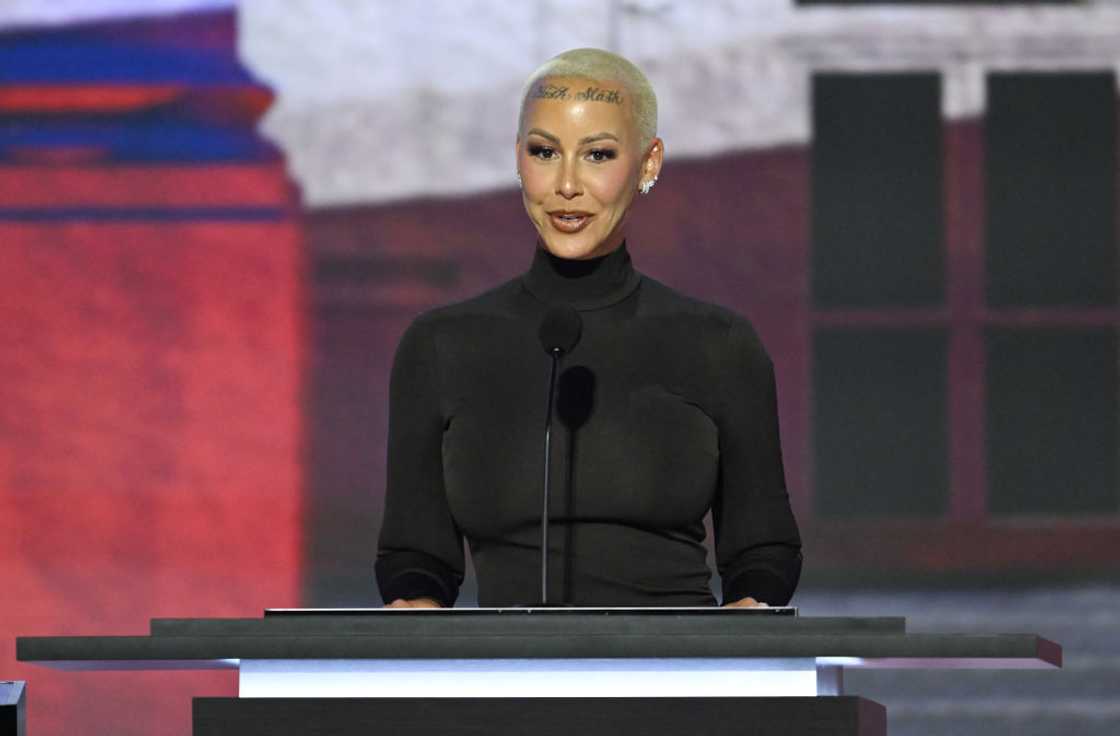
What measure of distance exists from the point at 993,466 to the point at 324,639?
3.13m

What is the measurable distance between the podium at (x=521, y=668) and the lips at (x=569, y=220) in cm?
71

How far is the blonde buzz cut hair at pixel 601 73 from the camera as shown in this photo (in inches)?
83.4

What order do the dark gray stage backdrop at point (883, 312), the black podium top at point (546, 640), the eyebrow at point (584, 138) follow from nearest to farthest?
the black podium top at point (546, 640) → the eyebrow at point (584, 138) → the dark gray stage backdrop at point (883, 312)

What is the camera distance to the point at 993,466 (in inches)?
174

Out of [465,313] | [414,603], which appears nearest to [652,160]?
[465,313]

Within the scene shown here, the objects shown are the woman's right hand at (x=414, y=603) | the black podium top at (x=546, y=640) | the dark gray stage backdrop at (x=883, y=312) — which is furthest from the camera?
the dark gray stage backdrop at (x=883, y=312)

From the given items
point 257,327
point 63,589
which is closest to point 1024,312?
point 257,327

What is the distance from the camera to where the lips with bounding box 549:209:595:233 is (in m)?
2.13

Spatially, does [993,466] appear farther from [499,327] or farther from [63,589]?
[499,327]

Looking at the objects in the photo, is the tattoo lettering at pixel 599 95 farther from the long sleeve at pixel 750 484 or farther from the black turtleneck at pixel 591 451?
the long sleeve at pixel 750 484

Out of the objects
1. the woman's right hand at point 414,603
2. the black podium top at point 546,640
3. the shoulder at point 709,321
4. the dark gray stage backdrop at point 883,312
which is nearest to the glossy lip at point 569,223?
the shoulder at point 709,321

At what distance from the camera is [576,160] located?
212 cm

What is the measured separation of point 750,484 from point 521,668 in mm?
648

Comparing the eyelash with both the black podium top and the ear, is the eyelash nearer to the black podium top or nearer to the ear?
the ear
